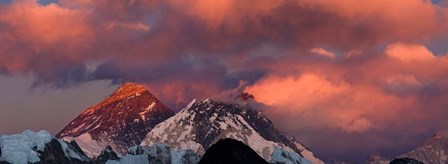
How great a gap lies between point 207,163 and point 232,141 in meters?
2.48

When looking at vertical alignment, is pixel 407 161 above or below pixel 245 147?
above

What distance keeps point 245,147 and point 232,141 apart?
105 centimetres

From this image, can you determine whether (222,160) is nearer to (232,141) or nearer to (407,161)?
(232,141)

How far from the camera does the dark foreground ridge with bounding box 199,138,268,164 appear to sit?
54438 millimetres

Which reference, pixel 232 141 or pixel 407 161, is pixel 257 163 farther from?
pixel 407 161

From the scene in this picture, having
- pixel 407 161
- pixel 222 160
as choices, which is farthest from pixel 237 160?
pixel 407 161

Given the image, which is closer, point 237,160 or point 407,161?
point 237,160

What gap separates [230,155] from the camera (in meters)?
54.8

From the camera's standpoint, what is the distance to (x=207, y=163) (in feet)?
182

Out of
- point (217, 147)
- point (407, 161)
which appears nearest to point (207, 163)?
point (217, 147)

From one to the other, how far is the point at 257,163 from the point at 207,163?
3259 mm

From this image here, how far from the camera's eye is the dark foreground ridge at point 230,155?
54.4 metres

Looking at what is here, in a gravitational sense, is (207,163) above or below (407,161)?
below

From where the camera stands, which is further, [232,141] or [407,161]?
[407,161]
